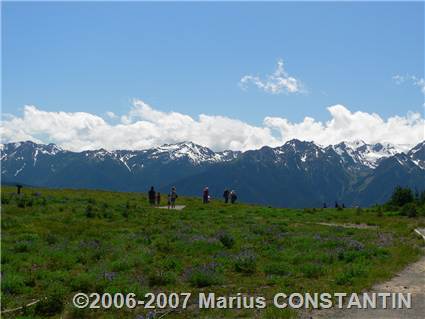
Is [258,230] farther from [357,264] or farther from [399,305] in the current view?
[399,305]

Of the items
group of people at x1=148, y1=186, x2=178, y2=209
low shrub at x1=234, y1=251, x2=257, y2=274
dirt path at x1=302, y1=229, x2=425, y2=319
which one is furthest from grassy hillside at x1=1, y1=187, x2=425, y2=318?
group of people at x1=148, y1=186, x2=178, y2=209

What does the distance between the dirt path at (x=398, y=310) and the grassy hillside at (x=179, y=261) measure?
54cm

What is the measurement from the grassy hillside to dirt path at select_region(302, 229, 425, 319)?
1.78 ft

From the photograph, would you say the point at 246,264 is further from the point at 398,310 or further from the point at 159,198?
the point at 159,198

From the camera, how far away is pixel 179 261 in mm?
18484

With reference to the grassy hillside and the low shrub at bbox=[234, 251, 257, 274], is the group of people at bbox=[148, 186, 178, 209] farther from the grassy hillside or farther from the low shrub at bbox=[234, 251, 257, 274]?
the low shrub at bbox=[234, 251, 257, 274]

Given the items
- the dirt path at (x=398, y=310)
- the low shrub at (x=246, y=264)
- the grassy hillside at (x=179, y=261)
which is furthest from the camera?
the low shrub at (x=246, y=264)

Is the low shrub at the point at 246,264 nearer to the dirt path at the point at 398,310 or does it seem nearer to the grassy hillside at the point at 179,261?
the grassy hillside at the point at 179,261

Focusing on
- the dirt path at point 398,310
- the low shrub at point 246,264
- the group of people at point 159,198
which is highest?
the group of people at point 159,198

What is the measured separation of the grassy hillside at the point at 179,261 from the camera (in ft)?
47.1

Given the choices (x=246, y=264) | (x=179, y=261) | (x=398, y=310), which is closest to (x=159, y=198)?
(x=179, y=261)

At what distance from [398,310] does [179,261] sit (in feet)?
29.9

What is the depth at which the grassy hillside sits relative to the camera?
565 inches

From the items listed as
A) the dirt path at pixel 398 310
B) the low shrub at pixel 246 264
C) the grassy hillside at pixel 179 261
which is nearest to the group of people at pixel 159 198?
the grassy hillside at pixel 179 261
